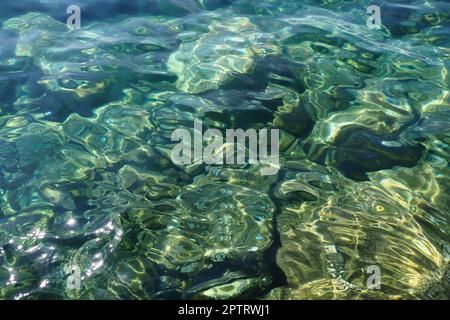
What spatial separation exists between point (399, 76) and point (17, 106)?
4.10m

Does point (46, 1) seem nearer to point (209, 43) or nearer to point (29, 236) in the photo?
point (209, 43)

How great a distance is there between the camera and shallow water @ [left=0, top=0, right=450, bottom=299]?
9.77 ft

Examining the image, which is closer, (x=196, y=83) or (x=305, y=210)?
(x=305, y=210)

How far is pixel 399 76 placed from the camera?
5098mm

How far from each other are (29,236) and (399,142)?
3179 millimetres

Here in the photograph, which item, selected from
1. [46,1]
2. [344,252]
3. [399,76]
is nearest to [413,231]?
[344,252]

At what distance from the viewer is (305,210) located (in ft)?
11.4

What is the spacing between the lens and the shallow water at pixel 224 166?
298cm

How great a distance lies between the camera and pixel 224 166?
3941 millimetres

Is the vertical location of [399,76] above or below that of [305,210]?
above
